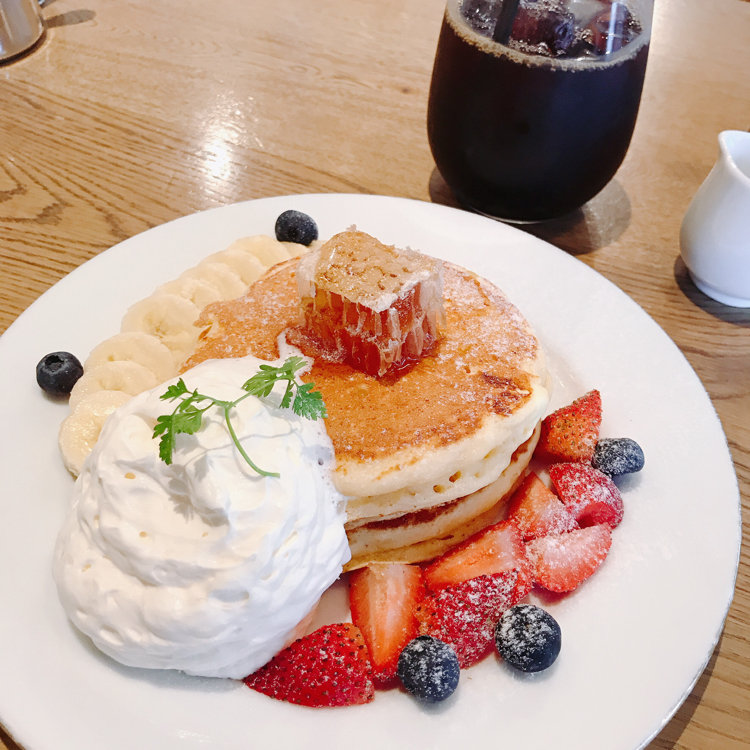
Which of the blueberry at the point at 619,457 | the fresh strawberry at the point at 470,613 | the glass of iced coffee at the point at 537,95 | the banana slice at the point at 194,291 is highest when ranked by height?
the glass of iced coffee at the point at 537,95

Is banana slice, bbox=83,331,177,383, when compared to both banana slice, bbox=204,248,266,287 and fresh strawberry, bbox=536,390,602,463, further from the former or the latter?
fresh strawberry, bbox=536,390,602,463

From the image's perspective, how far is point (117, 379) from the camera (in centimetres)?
163

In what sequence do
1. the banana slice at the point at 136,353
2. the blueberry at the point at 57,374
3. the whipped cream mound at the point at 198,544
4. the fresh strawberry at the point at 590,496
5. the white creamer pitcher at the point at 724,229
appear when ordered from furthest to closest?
1. the white creamer pitcher at the point at 724,229
2. the banana slice at the point at 136,353
3. the blueberry at the point at 57,374
4. the fresh strawberry at the point at 590,496
5. the whipped cream mound at the point at 198,544

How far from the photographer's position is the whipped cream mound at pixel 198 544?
45.3 inches

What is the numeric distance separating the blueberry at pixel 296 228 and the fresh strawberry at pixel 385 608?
997mm

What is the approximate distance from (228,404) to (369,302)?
1.18 feet

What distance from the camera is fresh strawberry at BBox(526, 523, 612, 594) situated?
1390 mm

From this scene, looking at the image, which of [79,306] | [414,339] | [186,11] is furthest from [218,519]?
[186,11]

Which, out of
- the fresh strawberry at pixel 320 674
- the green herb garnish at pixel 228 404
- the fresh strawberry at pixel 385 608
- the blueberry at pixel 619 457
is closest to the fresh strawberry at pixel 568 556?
the blueberry at pixel 619 457

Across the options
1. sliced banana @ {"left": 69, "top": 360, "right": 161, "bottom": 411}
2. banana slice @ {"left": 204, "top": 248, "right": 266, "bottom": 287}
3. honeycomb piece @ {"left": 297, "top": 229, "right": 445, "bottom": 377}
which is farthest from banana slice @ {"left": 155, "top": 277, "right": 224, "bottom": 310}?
honeycomb piece @ {"left": 297, "top": 229, "right": 445, "bottom": 377}

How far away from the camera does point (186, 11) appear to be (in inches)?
125

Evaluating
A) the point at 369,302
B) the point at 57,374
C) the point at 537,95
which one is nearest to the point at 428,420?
the point at 369,302

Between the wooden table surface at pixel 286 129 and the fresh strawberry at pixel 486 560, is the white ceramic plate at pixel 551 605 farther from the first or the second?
the wooden table surface at pixel 286 129

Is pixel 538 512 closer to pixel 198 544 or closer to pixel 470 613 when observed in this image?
pixel 470 613
